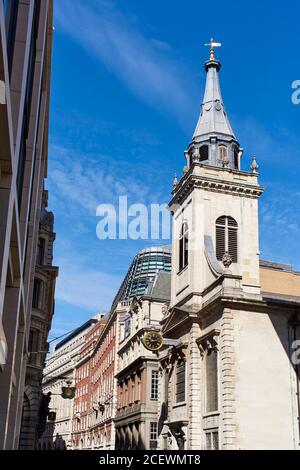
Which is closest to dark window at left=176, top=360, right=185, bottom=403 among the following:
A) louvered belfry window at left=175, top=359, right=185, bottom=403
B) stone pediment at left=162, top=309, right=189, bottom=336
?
louvered belfry window at left=175, top=359, right=185, bottom=403

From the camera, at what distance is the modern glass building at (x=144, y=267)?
7575 cm

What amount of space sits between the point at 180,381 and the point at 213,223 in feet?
35.2

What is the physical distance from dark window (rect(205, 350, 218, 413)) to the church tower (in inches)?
142

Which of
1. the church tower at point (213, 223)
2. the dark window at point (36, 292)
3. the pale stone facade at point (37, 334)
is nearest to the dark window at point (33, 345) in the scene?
the pale stone facade at point (37, 334)

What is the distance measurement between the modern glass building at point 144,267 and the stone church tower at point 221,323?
110 ft

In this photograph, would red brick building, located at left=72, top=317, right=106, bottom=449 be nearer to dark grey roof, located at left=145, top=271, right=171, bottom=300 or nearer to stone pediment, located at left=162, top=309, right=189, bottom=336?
dark grey roof, located at left=145, top=271, right=171, bottom=300

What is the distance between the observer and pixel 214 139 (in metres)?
42.1

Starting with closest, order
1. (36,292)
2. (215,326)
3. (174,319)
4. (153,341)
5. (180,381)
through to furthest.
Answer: (215,326) → (153,341) → (180,381) → (174,319) → (36,292)

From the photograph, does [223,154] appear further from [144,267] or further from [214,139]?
[144,267]

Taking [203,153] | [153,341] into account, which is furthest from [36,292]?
[203,153]

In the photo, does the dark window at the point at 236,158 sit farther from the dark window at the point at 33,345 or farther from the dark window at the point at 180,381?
the dark window at the point at 33,345

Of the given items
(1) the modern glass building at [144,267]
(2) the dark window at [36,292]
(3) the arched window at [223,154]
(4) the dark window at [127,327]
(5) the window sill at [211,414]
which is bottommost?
(5) the window sill at [211,414]

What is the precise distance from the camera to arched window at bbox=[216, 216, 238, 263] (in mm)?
37969
